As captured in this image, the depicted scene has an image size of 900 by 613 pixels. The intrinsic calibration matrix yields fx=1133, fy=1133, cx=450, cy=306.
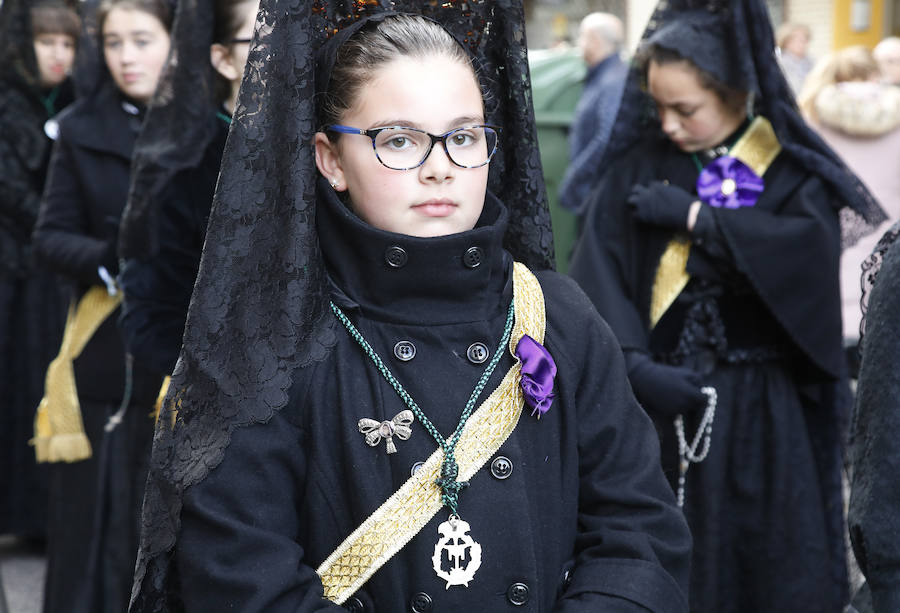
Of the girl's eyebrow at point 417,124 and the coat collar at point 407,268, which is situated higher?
the girl's eyebrow at point 417,124

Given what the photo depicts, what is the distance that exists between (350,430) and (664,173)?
210 cm

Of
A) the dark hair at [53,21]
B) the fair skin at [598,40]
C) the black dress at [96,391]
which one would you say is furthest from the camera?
the fair skin at [598,40]

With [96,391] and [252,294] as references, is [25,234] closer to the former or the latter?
[96,391]

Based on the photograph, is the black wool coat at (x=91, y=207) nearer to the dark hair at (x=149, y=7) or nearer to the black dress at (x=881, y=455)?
the dark hair at (x=149, y=7)

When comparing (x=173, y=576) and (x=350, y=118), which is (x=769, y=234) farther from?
(x=173, y=576)

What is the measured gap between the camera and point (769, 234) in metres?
3.48

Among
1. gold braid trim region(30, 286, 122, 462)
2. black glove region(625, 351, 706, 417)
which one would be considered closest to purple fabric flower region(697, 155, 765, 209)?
→ black glove region(625, 351, 706, 417)

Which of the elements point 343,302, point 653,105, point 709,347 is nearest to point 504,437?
point 343,302

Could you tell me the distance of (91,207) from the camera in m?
4.03

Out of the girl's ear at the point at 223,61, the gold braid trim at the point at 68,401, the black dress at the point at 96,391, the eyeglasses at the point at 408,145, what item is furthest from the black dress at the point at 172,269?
the eyeglasses at the point at 408,145

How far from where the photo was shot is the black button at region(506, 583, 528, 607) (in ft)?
6.21

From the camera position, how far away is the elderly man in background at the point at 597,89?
22.2ft

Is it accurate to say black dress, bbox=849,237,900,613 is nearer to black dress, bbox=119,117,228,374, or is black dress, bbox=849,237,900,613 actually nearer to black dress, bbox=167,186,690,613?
black dress, bbox=167,186,690,613

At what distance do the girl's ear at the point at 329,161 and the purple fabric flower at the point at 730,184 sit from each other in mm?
1845
